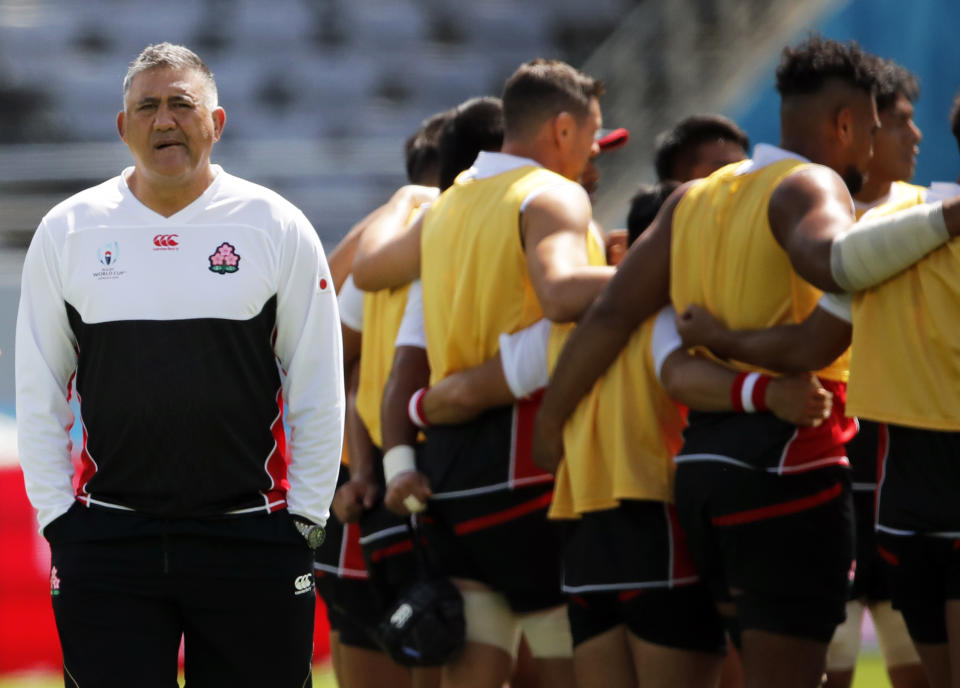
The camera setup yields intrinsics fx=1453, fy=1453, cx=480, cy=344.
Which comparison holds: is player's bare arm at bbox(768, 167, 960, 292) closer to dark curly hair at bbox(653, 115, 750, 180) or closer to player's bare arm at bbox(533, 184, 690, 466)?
player's bare arm at bbox(533, 184, 690, 466)

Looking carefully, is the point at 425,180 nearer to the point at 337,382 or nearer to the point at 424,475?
the point at 424,475

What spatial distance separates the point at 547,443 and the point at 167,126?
115 cm

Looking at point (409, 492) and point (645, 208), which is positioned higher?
point (645, 208)

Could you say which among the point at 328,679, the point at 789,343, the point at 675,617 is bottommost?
the point at 328,679

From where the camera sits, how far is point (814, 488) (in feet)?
9.30

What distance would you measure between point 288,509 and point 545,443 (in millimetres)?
772

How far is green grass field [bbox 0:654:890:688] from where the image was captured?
5699 mm

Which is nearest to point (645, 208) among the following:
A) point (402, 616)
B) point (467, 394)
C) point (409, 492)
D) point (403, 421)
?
point (467, 394)

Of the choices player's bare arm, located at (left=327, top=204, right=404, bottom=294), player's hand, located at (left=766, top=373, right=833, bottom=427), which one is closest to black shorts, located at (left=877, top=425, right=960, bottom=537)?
player's hand, located at (left=766, top=373, right=833, bottom=427)

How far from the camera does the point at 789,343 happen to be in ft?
9.25

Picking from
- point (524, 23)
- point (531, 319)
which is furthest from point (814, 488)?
point (524, 23)

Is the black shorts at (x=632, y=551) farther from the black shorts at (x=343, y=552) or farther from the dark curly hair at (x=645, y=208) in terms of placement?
the black shorts at (x=343, y=552)

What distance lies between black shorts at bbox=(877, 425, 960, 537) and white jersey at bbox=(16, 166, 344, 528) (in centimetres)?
105

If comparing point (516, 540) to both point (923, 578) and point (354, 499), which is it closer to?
point (354, 499)
